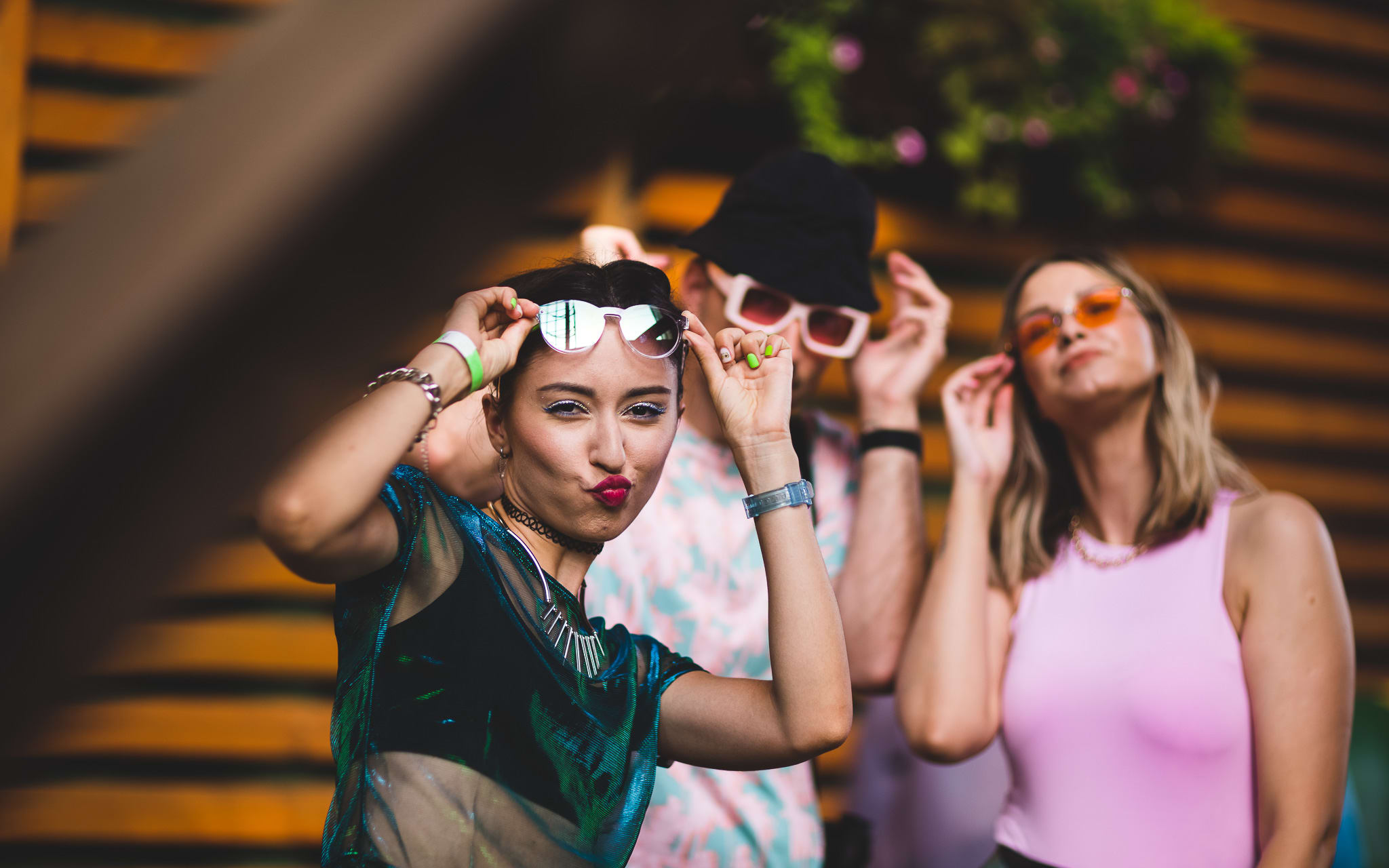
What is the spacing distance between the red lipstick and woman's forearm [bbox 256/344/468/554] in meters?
0.26

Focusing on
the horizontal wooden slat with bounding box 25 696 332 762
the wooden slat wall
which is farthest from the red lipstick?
the horizontal wooden slat with bounding box 25 696 332 762

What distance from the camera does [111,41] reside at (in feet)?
10.1

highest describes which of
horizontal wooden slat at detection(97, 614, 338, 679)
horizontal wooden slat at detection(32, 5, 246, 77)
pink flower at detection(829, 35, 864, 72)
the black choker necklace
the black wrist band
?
pink flower at detection(829, 35, 864, 72)

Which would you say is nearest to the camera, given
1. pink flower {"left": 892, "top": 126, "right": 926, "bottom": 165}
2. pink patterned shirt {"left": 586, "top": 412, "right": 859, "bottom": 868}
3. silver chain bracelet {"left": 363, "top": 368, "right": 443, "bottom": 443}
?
silver chain bracelet {"left": 363, "top": 368, "right": 443, "bottom": 443}

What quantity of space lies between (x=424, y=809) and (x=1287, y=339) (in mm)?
4560

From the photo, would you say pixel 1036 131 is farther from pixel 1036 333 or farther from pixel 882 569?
pixel 882 569

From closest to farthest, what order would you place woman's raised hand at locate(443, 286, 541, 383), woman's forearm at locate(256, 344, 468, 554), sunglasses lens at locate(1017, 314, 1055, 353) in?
woman's forearm at locate(256, 344, 468, 554) < woman's raised hand at locate(443, 286, 541, 383) < sunglasses lens at locate(1017, 314, 1055, 353)

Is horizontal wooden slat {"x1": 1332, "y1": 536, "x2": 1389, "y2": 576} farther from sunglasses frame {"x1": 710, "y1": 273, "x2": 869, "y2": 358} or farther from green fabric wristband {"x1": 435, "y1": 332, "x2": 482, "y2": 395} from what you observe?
green fabric wristband {"x1": 435, "y1": 332, "x2": 482, "y2": 395}

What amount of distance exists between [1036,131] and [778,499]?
9.01 ft

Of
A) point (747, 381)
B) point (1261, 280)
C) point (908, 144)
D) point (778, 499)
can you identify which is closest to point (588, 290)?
point (747, 381)

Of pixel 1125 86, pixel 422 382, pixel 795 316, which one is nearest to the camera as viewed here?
pixel 422 382

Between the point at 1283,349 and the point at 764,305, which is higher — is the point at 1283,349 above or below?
above

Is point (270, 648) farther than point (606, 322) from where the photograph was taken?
Yes

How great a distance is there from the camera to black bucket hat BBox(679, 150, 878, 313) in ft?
6.33
